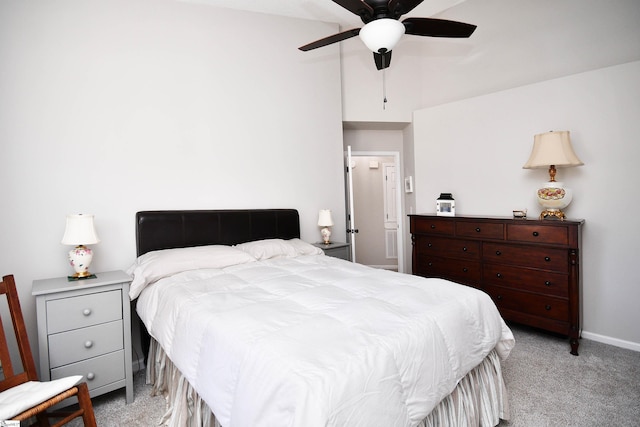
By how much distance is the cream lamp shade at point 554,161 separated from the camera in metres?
2.82

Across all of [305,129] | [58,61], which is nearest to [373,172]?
[305,129]

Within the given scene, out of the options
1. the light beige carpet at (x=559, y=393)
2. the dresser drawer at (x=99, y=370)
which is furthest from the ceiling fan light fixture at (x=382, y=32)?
the dresser drawer at (x=99, y=370)

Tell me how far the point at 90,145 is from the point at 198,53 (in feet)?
4.21

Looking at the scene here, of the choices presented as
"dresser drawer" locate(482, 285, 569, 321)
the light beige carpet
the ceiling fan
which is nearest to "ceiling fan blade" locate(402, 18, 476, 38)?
the ceiling fan

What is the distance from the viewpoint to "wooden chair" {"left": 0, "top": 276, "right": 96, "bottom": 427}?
4.48 feet

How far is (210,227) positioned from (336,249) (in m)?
1.37

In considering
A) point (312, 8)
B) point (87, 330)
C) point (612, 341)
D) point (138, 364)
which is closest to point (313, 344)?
point (87, 330)

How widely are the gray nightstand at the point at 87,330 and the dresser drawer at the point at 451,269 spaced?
301 centimetres

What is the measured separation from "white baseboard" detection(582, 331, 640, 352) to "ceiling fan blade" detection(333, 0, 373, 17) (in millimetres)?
3399

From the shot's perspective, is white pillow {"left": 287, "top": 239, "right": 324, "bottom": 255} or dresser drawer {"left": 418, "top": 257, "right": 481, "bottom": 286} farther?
dresser drawer {"left": 418, "top": 257, "right": 481, "bottom": 286}

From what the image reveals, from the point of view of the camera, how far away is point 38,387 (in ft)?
4.92

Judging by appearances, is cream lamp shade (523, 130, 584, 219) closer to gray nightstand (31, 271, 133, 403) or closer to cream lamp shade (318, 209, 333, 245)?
cream lamp shade (318, 209, 333, 245)

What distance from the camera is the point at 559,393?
7.04ft

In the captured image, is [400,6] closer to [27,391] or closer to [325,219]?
[325,219]
